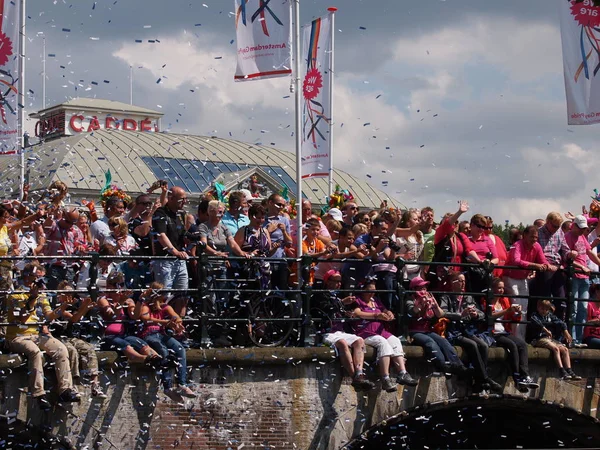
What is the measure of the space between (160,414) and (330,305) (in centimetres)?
229

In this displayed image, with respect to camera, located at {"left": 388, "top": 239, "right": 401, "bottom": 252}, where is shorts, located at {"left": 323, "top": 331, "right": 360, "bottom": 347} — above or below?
below

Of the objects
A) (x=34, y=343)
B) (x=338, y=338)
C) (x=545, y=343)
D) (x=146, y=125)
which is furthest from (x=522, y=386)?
(x=146, y=125)

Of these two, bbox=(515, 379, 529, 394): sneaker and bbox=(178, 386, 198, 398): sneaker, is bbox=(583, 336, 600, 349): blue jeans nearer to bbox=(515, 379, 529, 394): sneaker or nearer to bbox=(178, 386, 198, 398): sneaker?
bbox=(515, 379, 529, 394): sneaker

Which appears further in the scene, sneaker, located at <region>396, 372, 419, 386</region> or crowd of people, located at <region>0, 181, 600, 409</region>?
sneaker, located at <region>396, 372, 419, 386</region>

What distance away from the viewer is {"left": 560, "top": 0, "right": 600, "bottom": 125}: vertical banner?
16188mm

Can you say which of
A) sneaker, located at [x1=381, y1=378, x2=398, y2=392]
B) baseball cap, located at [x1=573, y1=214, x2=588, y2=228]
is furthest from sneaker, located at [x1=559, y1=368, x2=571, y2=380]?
sneaker, located at [x1=381, y1=378, x2=398, y2=392]

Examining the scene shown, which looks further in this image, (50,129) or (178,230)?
(50,129)

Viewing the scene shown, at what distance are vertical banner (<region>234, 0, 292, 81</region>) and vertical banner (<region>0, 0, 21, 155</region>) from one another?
10.9 feet

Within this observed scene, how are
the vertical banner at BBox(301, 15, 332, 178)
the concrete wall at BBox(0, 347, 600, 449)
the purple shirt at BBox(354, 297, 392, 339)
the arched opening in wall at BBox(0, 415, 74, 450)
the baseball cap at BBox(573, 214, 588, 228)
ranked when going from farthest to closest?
the vertical banner at BBox(301, 15, 332, 178) → the baseball cap at BBox(573, 214, 588, 228) → the purple shirt at BBox(354, 297, 392, 339) → the concrete wall at BBox(0, 347, 600, 449) → the arched opening in wall at BBox(0, 415, 74, 450)

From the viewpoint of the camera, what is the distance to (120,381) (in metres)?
12.0

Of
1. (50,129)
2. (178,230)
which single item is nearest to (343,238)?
(178,230)

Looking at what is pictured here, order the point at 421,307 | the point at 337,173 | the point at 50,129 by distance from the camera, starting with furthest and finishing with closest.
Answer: the point at 50,129, the point at 337,173, the point at 421,307

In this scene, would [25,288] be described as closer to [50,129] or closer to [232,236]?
[232,236]

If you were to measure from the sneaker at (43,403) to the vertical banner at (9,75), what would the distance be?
5.86 m
